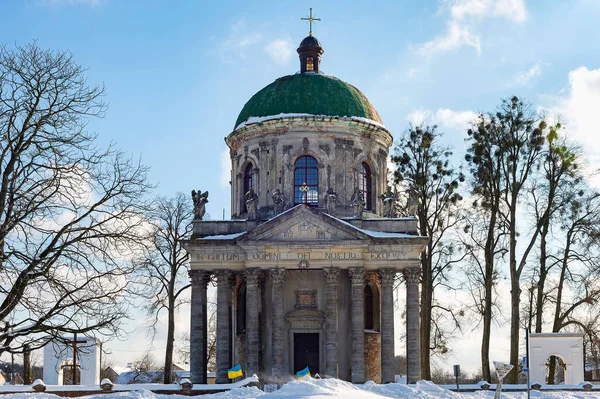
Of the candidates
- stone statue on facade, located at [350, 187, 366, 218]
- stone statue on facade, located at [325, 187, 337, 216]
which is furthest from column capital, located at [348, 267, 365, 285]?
stone statue on facade, located at [350, 187, 366, 218]

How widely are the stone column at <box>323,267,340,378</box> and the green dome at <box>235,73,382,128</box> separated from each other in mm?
8331

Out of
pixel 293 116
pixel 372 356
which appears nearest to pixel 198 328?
pixel 372 356

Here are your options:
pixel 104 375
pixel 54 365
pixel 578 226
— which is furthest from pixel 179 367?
pixel 578 226

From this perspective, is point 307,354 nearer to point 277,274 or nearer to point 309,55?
point 277,274

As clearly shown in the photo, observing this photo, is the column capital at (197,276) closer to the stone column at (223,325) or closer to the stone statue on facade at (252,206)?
the stone column at (223,325)

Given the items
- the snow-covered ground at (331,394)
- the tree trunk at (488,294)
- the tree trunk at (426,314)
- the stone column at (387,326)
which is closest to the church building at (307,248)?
the stone column at (387,326)

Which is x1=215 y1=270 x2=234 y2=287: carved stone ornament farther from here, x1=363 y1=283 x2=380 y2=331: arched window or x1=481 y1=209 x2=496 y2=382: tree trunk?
x1=481 y1=209 x2=496 y2=382: tree trunk

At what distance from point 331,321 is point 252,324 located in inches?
127

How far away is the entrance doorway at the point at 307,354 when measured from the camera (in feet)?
123

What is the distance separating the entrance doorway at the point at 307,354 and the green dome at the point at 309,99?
10286 millimetres

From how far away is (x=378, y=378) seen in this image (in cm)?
3853

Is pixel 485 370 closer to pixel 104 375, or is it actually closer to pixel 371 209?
pixel 371 209

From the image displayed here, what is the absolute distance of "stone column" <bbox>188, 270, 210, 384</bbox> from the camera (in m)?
37.1

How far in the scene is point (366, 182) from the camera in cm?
4191
